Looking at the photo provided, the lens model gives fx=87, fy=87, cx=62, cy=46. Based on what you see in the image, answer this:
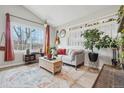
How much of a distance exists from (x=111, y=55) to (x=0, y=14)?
14.9 feet

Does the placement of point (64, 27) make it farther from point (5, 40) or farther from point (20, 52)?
point (5, 40)

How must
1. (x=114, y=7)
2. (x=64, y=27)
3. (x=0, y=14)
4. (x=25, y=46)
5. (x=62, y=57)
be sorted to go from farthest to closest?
(x=64, y=27), (x=25, y=46), (x=62, y=57), (x=0, y=14), (x=114, y=7)

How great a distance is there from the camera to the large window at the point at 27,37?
403 cm

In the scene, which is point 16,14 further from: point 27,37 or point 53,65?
point 53,65

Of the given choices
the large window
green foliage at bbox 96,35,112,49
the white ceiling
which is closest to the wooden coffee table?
green foliage at bbox 96,35,112,49

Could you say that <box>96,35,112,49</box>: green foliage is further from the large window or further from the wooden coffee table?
the large window

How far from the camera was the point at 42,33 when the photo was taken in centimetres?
510

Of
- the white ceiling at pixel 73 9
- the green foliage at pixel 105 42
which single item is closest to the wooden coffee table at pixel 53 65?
the green foliage at pixel 105 42

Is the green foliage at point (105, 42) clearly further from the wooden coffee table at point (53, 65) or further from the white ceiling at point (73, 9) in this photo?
the wooden coffee table at point (53, 65)

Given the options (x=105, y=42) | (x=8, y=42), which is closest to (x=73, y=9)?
(x=105, y=42)

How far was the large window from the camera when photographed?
13.2ft

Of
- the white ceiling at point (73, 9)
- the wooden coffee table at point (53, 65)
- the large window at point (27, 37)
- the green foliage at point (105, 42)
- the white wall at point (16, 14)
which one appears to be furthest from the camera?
the large window at point (27, 37)
